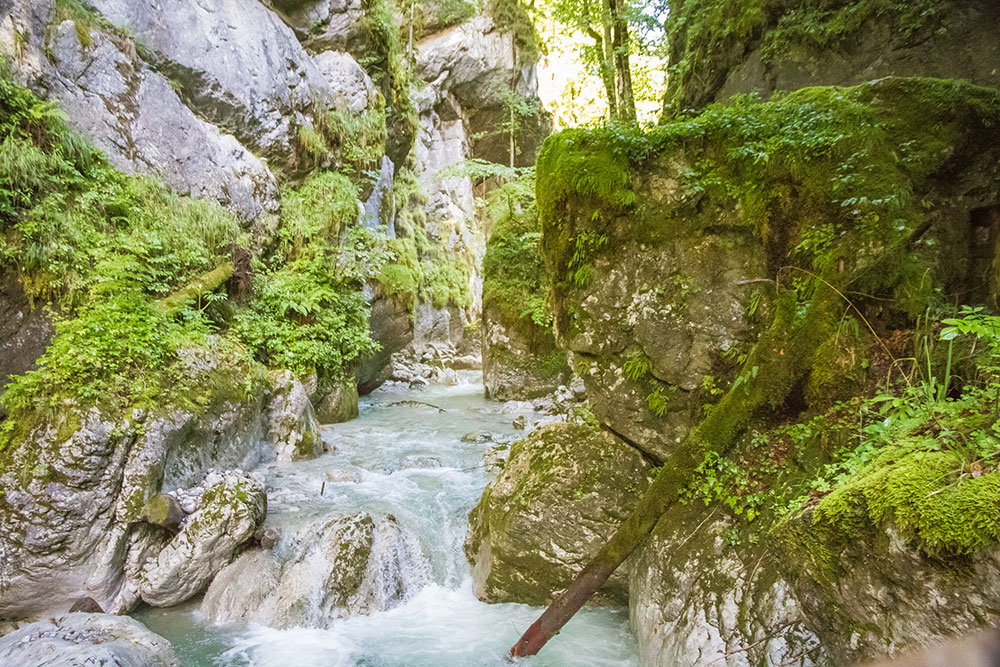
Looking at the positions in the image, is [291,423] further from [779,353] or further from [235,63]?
[235,63]

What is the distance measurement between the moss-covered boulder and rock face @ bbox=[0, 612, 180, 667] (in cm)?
887

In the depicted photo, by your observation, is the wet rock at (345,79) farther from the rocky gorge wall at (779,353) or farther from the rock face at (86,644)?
the rock face at (86,644)

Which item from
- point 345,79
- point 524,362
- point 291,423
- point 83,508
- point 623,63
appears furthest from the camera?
point 345,79

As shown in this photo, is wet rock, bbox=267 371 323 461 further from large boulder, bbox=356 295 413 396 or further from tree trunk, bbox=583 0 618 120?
tree trunk, bbox=583 0 618 120

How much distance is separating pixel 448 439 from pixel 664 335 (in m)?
5.76

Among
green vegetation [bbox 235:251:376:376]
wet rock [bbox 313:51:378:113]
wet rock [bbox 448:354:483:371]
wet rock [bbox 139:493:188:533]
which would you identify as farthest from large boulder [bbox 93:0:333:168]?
wet rock [bbox 448:354:483:371]

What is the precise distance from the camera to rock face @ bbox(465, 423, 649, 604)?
15.2 feet

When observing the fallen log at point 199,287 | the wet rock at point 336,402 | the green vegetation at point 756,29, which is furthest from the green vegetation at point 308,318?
the green vegetation at point 756,29

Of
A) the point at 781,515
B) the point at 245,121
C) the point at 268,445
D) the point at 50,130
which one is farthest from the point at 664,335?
the point at 245,121

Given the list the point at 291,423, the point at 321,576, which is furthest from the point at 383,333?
the point at 321,576

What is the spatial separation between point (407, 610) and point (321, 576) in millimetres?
1008

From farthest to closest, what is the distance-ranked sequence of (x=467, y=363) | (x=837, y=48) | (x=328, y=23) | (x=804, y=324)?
(x=467, y=363) → (x=328, y=23) → (x=837, y=48) → (x=804, y=324)

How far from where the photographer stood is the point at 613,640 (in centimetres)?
445

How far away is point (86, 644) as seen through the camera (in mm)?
3596
